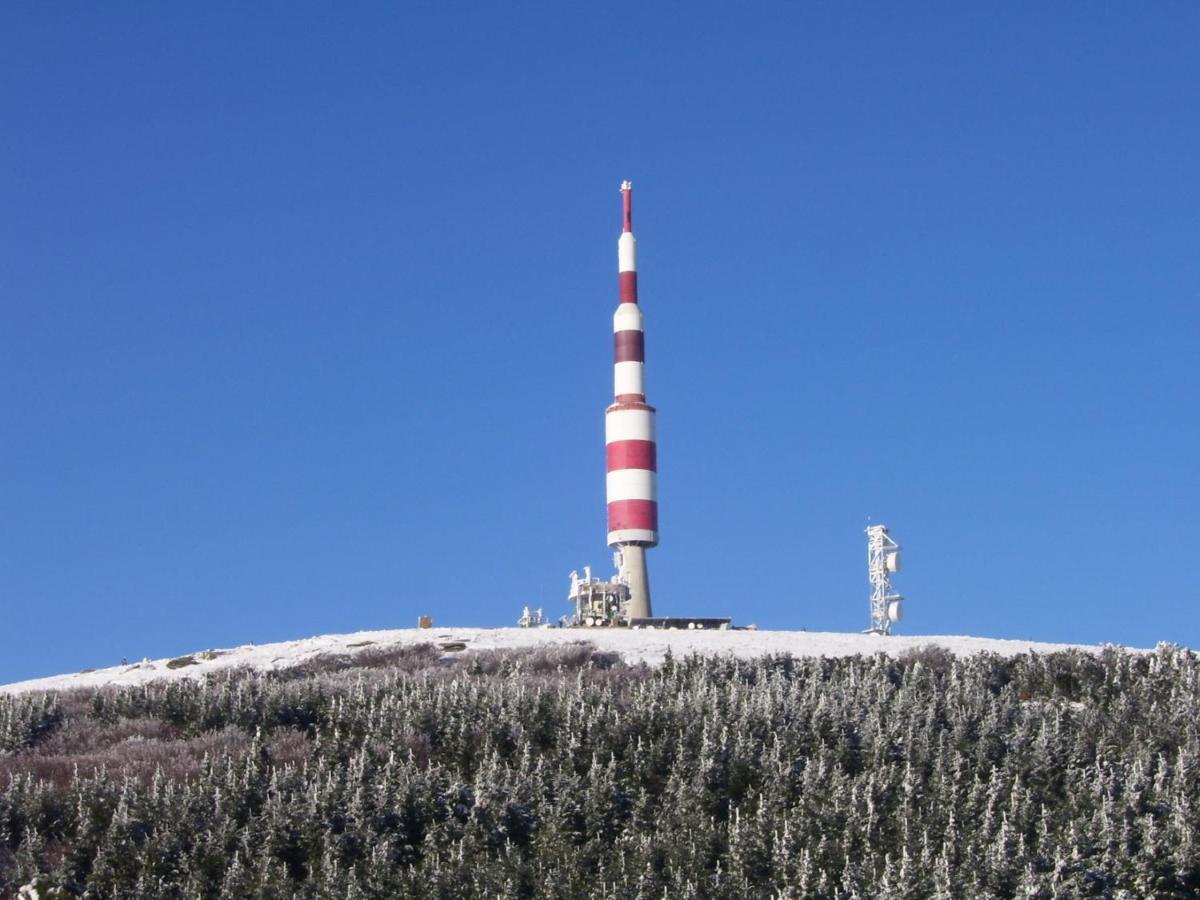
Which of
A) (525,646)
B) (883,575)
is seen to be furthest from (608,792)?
(883,575)

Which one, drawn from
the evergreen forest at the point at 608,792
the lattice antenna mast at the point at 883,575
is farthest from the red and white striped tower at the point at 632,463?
the evergreen forest at the point at 608,792

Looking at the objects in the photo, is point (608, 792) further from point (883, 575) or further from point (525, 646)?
point (883, 575)

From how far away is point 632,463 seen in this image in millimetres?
63781

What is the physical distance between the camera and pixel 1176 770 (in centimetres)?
2442

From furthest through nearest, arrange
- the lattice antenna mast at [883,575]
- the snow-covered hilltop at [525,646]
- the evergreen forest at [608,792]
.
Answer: the lattice antenna mast at [883,575]
the snow-covered hilltop at [525,646]
the evergreen forest at [608,792]

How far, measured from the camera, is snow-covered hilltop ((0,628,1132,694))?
40.3m

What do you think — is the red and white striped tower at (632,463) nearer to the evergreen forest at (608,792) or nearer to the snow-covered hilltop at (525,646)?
the snow-covered hilltop at (525,646)

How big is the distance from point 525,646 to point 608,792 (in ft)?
60.8

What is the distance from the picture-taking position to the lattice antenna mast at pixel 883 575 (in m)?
60.8

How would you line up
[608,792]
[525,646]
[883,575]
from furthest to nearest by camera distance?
[883,575], [525,646], [608,792]

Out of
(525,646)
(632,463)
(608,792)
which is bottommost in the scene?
(608,792)

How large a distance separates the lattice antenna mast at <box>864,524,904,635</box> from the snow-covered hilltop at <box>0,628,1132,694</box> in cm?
1641

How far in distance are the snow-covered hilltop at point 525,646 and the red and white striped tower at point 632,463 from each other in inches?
668

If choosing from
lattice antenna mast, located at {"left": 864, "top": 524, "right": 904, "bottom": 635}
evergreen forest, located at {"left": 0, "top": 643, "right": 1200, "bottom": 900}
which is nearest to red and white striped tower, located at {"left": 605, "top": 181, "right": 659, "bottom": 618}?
lattice antenna mast, located at {"left": 864, "top": 524, "right": 904, "bottom": 635}
